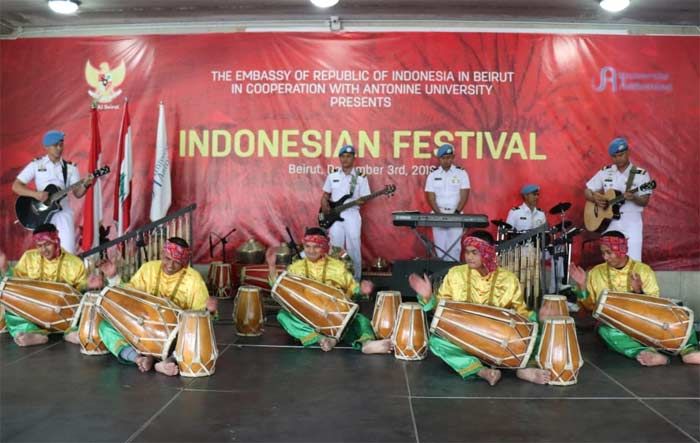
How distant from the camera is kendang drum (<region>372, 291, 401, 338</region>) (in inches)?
184

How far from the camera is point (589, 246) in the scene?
7340mm

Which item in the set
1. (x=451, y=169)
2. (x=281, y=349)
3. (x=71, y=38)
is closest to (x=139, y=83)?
(x=71, y=38)

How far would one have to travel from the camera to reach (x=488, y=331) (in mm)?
3777

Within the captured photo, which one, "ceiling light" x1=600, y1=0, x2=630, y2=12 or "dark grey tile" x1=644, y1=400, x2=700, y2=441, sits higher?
"ceiling light" x1=600, y1=0, x2=630, y2=12

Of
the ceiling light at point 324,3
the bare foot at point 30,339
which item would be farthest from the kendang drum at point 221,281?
the ceiling light at point 324,3

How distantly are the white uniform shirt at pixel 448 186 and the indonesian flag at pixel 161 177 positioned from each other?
3025 mm

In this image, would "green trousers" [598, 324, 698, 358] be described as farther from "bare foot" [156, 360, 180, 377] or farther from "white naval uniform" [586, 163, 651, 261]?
"bare foot" [156, 360, 180, 377]

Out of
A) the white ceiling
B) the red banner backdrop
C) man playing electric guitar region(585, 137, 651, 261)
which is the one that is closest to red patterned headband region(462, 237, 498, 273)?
man playing electric guitar region(585, 137, 651, 261)

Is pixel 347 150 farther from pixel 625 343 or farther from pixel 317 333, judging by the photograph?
pixel 625 343

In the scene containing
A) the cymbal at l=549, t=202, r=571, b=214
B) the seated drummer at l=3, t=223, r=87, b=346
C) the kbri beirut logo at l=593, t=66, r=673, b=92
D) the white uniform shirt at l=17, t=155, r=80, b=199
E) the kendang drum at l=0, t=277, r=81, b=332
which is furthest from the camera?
the kbri beirut logo at l=593, t=66, r=673, b=92

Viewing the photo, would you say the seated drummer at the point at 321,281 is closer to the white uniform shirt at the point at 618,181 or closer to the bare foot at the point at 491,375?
the bare foot at the point at 491,375

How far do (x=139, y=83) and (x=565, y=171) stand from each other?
5.14 m

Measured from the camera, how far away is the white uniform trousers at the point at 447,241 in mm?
6926

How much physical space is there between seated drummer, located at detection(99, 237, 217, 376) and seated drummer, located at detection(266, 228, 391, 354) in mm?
636
